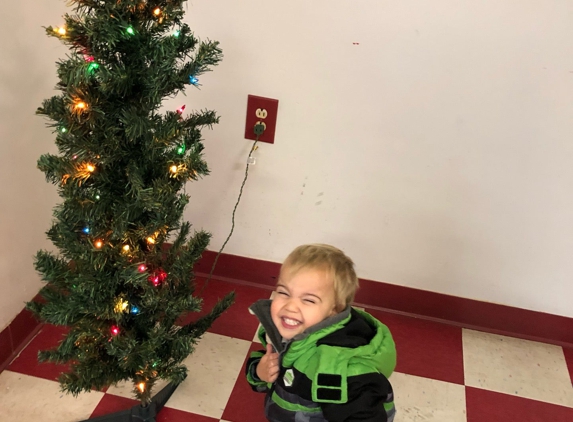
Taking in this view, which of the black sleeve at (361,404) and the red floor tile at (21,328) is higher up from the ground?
the black sleeve at (361,404)

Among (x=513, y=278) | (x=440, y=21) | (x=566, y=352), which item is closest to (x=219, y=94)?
(x=440, y=21)

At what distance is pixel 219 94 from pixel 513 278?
3.42ft

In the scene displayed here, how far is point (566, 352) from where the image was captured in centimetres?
168

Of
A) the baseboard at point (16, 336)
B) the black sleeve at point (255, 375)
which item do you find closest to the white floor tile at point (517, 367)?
the black sleeve at point (255, 375)

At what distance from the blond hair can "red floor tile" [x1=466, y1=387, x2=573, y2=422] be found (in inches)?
22.5

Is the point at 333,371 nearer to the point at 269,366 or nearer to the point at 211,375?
the point at 269,366

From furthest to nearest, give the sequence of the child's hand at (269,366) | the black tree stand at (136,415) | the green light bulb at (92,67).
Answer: the black tree stand at (136,415) → the child's hand at (269,366) → the green light bulb at (92,67)

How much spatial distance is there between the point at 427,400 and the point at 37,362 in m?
1.04

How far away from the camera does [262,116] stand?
→ 1.58m

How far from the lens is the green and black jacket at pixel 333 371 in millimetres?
1038

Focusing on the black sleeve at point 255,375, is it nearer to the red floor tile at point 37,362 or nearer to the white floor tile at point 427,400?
the white floor tile at point 427,400

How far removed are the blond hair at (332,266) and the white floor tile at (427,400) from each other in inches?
18.2

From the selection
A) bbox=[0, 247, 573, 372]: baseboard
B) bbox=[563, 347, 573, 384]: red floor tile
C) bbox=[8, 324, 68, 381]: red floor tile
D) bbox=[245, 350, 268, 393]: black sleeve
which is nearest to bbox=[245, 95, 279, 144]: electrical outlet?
bbox=[0, 247, 573, 372]: baseboard

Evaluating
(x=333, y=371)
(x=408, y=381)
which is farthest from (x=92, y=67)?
(x=408, y=381)
